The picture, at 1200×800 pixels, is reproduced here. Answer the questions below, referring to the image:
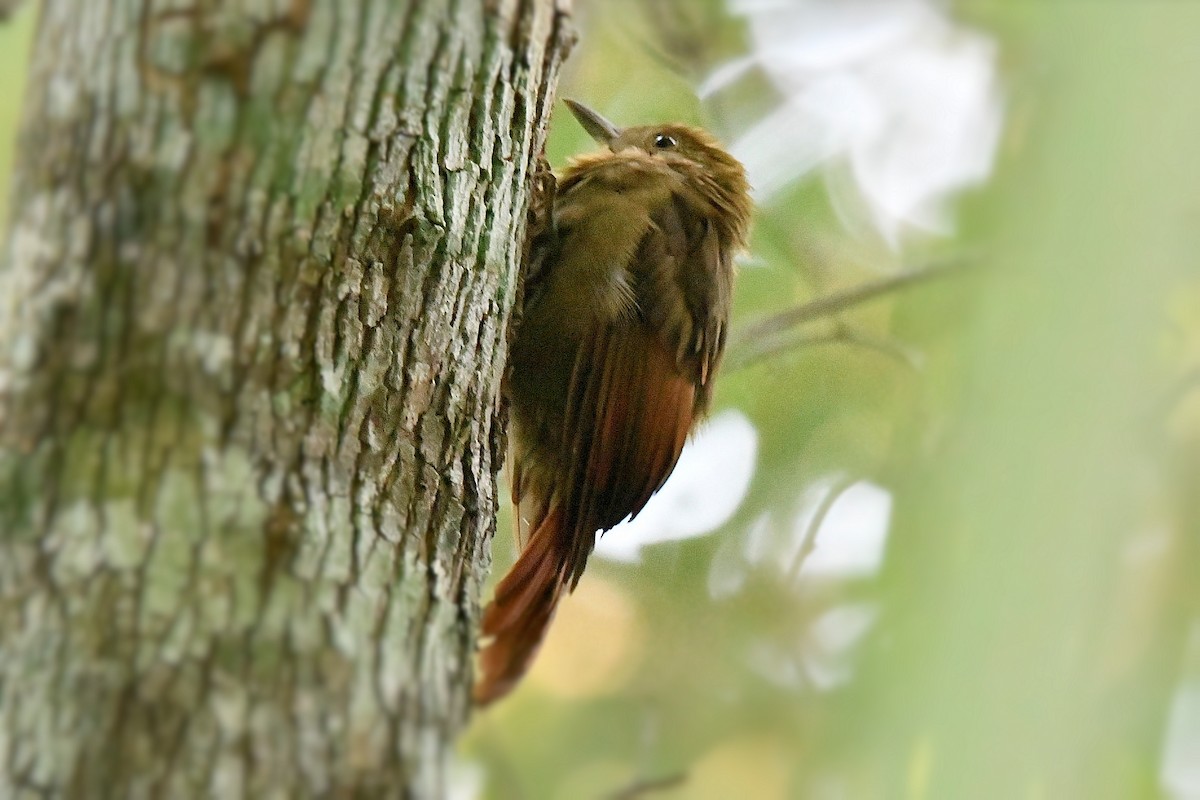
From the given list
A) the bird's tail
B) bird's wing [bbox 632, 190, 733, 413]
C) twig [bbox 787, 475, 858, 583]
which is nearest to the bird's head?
bird's wing [bbox 632, 190, 733, 413]

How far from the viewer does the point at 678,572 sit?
4527 millimetres

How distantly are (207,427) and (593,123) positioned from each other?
220cm

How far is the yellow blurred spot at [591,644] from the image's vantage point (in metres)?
4.50

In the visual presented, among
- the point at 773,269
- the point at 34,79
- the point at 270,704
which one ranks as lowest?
the point at 270,704

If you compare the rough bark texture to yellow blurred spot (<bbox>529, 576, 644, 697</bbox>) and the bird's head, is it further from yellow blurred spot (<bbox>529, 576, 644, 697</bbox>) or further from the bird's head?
yellow blurred spot (<bbox>529, 576, 644, 697</bbox>)

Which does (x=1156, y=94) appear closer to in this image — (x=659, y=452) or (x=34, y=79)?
(x=34, y=79)

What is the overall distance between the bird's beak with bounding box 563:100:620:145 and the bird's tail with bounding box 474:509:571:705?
4.19ft

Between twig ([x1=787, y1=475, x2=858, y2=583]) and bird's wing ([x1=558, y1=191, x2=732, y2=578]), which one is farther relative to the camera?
twig ([x1=787, y1=475, x2=858, y2=583])

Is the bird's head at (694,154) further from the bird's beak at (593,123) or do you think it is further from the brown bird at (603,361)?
the brown bird at (603,361)

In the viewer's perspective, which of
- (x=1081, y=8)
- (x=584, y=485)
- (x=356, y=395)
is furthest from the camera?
(x=584, y=485)

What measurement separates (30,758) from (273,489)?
0.44 m

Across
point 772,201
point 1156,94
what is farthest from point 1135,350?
point 772,201

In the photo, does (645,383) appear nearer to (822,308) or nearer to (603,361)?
(603,361)

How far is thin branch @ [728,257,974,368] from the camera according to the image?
3604 millimetres
